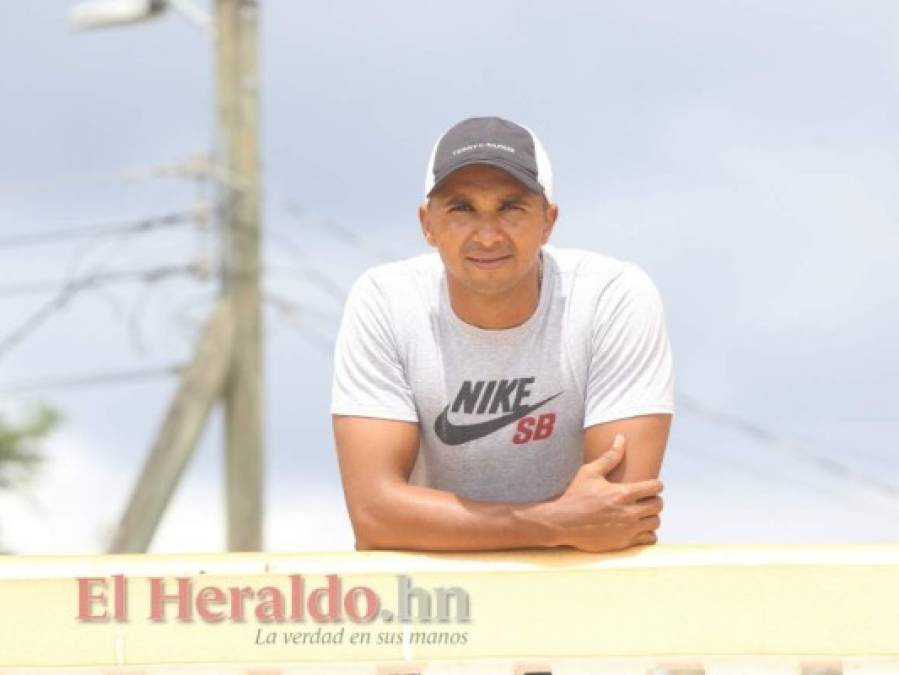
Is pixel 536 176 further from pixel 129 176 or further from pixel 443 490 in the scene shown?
pixel 129 176

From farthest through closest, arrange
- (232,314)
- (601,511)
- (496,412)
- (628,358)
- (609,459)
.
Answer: (232,314) < (496,412) < (628,358) < (609,459) < (601,511)

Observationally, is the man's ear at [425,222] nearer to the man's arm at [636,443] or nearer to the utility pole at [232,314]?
the man's arm at [636,443]

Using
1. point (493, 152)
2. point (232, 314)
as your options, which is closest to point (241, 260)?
point (232, 314)

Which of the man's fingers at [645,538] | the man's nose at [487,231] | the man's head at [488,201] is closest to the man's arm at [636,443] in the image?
the man's fingers at [645,538]

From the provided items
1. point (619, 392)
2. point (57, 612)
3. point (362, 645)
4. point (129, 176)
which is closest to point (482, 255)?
point (619, 392)

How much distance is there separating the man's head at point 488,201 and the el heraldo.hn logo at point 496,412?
0.90 feet

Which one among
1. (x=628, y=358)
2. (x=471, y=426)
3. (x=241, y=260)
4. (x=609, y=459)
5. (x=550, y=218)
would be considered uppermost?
(x=241, y=260)

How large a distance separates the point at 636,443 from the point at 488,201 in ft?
2.33

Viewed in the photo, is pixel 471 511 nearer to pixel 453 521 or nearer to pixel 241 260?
pixel 453 521

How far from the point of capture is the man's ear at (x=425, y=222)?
13.6 ft

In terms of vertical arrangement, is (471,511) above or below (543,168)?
below

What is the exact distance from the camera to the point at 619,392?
4.09 meters

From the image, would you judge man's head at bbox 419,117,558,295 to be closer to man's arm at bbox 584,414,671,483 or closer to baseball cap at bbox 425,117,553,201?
baseball cap at bbox 425,117,553,201

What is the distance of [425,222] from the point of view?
4176mm
